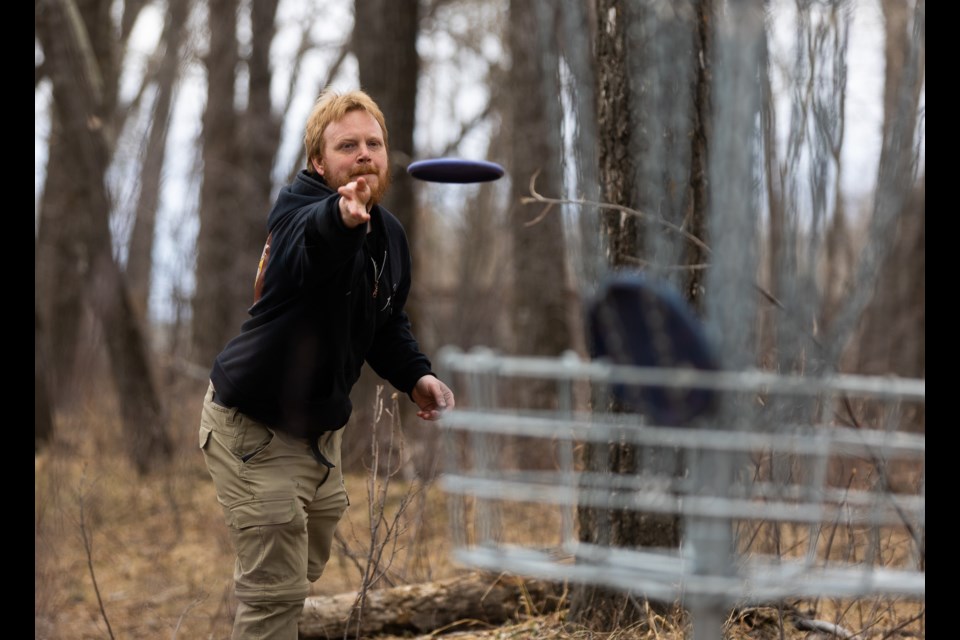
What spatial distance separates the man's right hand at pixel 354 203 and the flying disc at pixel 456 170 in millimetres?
456

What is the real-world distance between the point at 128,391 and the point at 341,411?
628 centimetres

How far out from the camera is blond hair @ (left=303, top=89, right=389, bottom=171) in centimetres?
311

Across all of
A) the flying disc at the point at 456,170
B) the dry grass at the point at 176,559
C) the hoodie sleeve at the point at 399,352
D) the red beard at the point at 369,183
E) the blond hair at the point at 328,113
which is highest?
the blond hair at the point at 328,113

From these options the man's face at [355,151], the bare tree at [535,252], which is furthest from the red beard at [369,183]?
the bare tree at [535,252]

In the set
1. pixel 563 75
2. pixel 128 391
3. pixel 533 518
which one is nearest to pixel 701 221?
pixel 563 75

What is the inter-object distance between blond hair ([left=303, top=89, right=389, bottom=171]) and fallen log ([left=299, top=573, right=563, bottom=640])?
6.34ft

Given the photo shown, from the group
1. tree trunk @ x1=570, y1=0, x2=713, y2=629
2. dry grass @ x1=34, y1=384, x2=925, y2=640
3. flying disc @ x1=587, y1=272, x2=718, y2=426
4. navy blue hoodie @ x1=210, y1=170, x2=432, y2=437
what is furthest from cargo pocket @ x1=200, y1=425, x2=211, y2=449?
flying disc @ x1=587, y1=272, x2=718, y2=426

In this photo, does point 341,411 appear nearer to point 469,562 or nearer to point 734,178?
point 469,562

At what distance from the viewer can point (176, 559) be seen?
271 inches

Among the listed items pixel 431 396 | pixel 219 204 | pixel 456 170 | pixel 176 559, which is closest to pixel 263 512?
pixel 431 396

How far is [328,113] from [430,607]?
2.12m

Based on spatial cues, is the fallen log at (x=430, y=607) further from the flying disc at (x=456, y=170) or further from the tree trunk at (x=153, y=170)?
the tree trunk at (x=153, y=170)

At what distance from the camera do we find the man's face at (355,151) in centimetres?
308

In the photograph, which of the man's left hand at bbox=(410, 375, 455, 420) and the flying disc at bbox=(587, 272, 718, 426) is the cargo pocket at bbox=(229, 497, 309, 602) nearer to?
the man's left hand at bbox=(410, 375, 455, 420)
